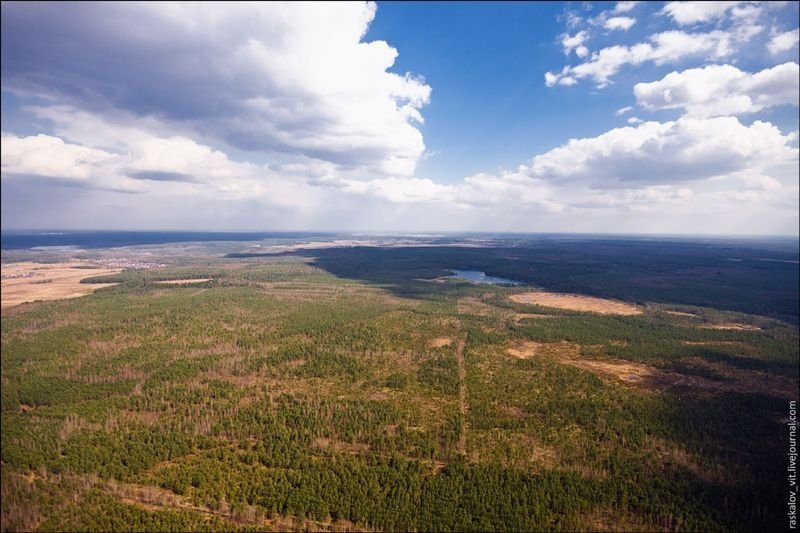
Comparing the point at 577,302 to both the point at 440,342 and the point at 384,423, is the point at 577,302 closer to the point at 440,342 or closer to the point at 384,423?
the point at 440,342

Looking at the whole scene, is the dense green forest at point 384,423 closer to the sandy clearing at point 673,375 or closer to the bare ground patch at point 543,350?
the sandy clearing at point 673,375

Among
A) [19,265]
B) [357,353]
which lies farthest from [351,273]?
[19,265]

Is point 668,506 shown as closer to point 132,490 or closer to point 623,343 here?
point 132,490

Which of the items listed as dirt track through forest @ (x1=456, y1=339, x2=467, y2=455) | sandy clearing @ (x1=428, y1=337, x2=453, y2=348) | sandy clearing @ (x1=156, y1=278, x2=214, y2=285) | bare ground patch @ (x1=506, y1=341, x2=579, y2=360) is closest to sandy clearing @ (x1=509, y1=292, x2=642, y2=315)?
bare ground patch @ (x1=506, y1=341, x2=579, y2=360)

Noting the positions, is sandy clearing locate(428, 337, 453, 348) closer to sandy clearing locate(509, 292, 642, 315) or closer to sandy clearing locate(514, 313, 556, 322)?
sandy clearing locate(514, 313, 556, 322)

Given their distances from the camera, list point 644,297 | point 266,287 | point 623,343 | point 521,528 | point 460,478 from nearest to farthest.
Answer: point 521,528 < point 460,478 < point 623,343 < point 644,297 < point 266,287
